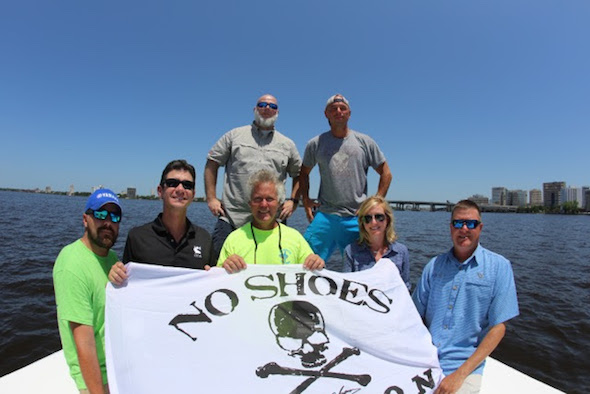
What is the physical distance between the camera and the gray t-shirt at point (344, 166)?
5.45m

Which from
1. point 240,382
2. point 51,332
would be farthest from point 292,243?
point 51,332

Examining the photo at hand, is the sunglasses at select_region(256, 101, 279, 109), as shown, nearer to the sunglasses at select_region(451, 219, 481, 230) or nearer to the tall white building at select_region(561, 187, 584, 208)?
the sunglasses at select_region(451, 219, 481, 230)

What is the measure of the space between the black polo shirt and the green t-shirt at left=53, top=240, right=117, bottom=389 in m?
0.40

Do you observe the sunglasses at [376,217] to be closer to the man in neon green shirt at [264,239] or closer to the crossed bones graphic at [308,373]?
the man in neon green shirt at [264,239]

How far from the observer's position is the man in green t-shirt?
275 centimetres

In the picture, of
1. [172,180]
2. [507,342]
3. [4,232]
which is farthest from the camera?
[4,232]

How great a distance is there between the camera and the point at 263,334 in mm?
3195

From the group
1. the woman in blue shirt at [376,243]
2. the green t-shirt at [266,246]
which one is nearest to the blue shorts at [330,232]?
the woman in blue shirt at [376,243]

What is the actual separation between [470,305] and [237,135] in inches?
162

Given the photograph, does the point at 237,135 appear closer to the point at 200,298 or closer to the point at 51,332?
the point at 200,298

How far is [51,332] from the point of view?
8.33 metres

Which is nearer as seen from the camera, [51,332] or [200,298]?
[200,298]

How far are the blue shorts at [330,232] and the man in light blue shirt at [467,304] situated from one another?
1.96 meters

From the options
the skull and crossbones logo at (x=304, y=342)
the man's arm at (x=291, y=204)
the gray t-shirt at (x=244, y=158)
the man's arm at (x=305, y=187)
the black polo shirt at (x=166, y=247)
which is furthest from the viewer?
the man's arm at (x=305, y=187)
